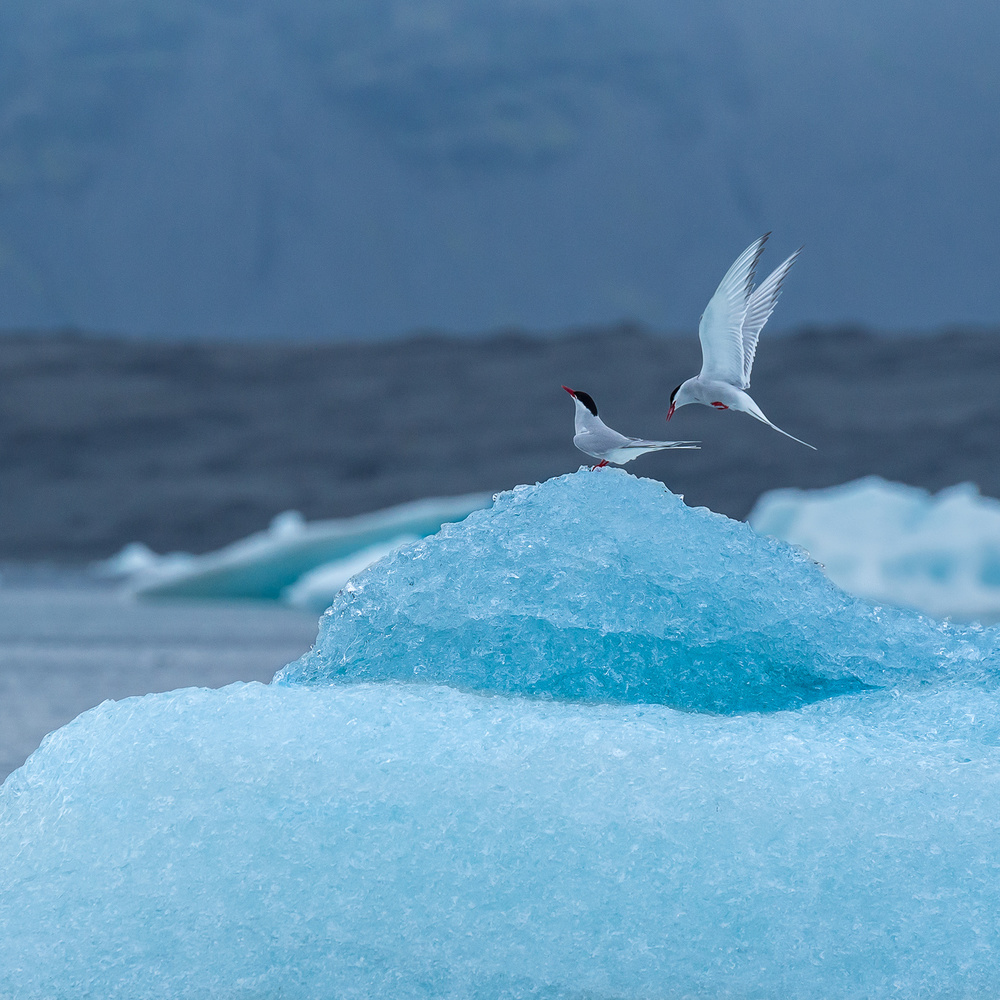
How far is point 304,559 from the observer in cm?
1819

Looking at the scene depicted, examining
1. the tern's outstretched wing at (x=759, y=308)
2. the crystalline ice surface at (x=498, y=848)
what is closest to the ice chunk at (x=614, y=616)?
the crystalline ice surface at (x=498, y=848)

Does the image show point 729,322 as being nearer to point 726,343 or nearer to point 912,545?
point 726,343

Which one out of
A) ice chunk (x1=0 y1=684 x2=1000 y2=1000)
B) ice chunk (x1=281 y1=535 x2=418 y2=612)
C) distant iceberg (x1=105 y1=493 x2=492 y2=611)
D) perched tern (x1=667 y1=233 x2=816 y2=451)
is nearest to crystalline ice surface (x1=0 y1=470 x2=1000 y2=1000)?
ice chunk (x1=0 y1=684 x2=1000 y2=1000)

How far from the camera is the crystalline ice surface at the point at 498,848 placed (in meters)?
2.41

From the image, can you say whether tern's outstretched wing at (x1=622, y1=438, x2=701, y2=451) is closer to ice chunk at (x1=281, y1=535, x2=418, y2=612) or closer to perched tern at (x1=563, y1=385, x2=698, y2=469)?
perched tern at (x1=563, y1=385, x2=698, y2=469)

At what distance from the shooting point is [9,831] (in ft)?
8.82

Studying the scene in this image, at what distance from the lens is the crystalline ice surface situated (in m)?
2.41

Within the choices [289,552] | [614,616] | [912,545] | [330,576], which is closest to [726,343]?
[614,616]

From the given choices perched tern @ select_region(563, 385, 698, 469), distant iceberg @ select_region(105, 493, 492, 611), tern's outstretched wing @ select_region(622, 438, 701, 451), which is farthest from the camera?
distant iceberg @ select_region(105, 493, 492, 611)

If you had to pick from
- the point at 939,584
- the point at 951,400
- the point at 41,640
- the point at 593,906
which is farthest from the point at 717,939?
the point at 951,400

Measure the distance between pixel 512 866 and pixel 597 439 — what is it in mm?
986

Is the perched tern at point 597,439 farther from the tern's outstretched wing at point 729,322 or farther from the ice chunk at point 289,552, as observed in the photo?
the ice chunk at point 289,552

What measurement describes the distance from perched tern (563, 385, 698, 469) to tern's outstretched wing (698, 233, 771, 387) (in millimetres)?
241

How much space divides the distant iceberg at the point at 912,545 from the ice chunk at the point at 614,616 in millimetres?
11773
